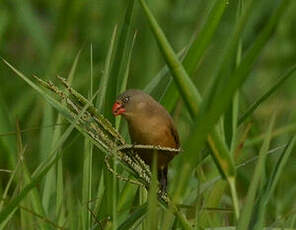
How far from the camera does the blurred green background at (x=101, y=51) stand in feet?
17.9

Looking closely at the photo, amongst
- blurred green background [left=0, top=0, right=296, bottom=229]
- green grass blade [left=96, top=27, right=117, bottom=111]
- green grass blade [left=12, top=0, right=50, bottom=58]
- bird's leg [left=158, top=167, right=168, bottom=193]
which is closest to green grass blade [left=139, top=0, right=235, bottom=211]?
green grass blade [left=96, top=27, right=117, bottom=111]

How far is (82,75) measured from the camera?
5.74 meters

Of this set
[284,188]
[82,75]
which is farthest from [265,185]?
[82,75]

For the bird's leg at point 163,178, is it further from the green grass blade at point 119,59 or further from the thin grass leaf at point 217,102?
the thin grass leaf at point 217,102

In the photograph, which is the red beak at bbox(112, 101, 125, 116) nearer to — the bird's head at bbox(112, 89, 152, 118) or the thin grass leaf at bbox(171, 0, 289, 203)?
the bird's head at bbox(112, 89, 152, 118)

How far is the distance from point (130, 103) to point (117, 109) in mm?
41

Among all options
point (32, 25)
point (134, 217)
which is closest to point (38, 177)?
point (134, 217)

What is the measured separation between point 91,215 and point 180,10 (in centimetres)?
306

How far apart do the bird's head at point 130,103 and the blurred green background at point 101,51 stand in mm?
1866

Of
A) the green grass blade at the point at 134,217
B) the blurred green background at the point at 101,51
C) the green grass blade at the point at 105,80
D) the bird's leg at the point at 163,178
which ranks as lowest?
the green grass blade at the point at 134,217

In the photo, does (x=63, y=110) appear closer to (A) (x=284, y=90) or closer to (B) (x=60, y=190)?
(B) (x=60, y=190)

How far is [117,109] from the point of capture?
288 centimetres

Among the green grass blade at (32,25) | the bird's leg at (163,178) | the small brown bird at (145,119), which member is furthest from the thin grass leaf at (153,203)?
the green grass blade at (32,25)

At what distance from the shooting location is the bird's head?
287cm
